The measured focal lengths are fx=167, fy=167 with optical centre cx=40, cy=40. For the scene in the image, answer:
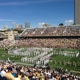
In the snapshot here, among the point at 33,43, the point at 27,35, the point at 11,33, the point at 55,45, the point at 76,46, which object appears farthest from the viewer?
the point at 11,33

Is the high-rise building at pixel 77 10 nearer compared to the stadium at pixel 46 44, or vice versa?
the stadium at pixel 46 44

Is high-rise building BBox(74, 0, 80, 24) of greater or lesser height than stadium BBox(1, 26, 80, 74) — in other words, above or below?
above

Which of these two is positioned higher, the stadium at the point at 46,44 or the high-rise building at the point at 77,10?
the high-rise building at the point at 77,10

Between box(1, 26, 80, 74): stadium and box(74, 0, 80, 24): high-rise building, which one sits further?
box(74, 0, 80, 24): high-rise building

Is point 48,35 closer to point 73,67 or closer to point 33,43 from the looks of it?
point 33,43

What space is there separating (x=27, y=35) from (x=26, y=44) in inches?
394

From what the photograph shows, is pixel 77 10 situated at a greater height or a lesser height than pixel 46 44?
greater

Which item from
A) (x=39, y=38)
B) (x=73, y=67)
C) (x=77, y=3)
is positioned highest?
(x=77, y=3)

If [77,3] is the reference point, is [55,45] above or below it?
below

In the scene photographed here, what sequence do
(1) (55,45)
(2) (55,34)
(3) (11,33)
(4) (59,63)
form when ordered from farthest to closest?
(3) (11,33) < (2) (55,34) < (1) (55,45) < (4) (59,63)

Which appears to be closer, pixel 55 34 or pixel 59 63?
pixel 59 63

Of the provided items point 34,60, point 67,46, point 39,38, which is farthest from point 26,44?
point 34,60

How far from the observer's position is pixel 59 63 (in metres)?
28.3

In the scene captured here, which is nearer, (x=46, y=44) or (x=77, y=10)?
(x=46, y=44)
